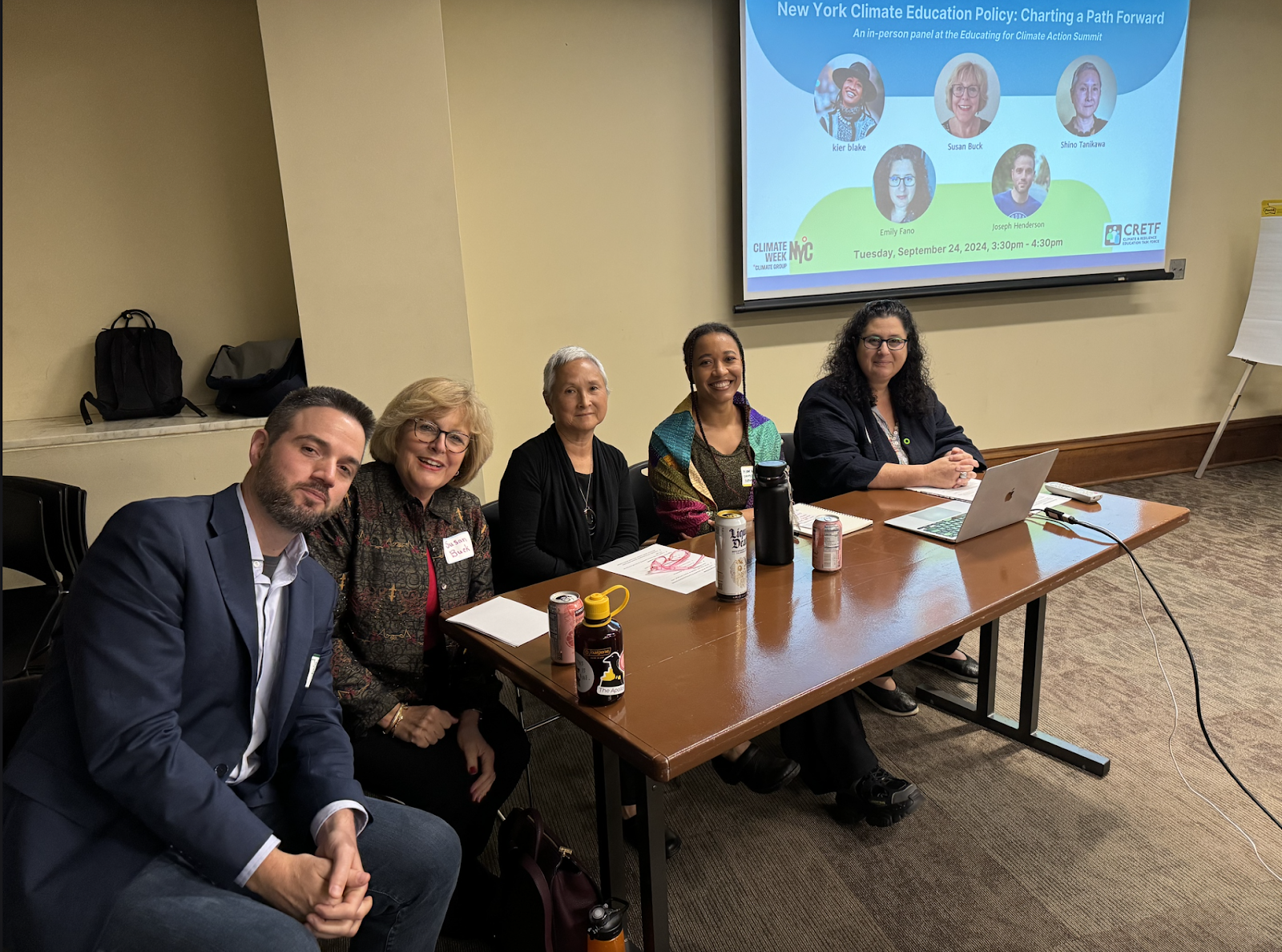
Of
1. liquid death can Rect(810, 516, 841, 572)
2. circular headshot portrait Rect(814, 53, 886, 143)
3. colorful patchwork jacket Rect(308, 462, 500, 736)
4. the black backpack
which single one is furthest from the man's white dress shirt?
circular headshot portrait Rect(814, 53, 886, 143)

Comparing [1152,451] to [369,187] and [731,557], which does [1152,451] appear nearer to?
[731,557]

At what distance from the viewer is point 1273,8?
4902mm

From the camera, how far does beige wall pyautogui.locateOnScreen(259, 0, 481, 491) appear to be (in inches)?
123

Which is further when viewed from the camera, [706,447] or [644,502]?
[644,502]

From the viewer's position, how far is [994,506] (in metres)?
2.17

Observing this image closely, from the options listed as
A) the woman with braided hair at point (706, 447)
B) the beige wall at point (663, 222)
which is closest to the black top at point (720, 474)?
the woman with braided hair at point (706, 447)

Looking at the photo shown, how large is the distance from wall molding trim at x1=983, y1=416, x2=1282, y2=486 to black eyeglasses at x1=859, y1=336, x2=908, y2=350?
2.35 m

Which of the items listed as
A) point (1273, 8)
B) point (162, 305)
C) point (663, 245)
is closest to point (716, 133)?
point (663, 245)

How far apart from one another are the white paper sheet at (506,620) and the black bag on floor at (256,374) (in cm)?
178

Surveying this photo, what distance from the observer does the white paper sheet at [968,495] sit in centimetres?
242

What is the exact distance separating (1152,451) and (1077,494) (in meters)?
3.39

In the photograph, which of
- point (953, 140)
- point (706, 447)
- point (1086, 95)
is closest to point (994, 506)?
point (706, 447)

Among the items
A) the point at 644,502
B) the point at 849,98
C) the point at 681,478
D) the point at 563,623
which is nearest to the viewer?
the point at 563,623

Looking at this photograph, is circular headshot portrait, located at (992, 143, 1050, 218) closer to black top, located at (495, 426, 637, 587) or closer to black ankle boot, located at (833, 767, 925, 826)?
black top, located at (495, 426, 637, 587)
